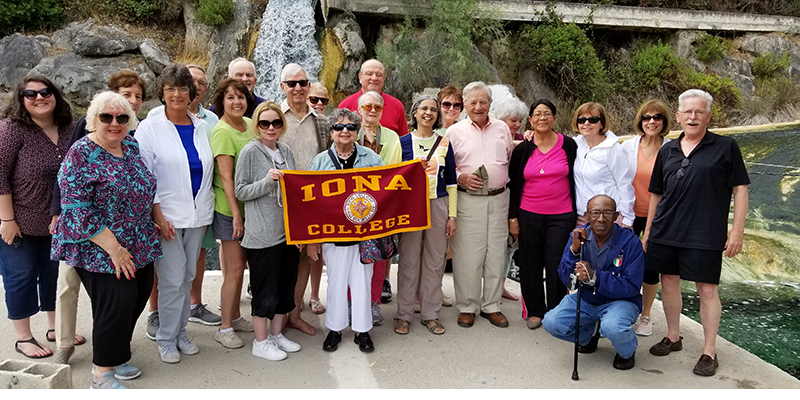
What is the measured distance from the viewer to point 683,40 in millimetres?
17031

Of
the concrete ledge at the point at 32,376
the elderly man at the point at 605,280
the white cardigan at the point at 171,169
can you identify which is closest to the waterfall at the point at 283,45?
the white cardigan at the point at 171,169

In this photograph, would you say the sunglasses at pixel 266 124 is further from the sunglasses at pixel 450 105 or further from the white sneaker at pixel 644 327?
the white sneaker at pixel 644 327

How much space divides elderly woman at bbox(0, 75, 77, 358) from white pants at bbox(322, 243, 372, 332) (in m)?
1.88

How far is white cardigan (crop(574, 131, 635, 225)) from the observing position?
4074 millimetres

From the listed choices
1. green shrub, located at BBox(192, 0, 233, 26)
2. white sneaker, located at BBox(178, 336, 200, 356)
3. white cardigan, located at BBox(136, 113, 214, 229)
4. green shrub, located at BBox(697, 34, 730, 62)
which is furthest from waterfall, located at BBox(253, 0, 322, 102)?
green shrub, located at BBox(697, 34, 730, 62)

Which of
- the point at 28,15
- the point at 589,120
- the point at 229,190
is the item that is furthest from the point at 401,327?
the point at 28,15

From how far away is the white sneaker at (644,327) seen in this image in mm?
4305

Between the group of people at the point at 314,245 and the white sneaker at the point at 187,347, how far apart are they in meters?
0.02

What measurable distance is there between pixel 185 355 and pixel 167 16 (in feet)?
52.5

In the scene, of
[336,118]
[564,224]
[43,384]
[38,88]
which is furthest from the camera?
[564,224]

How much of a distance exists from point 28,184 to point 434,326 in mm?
3005

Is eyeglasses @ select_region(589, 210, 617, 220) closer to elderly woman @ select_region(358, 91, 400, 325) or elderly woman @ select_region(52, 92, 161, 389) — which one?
elderly woman @ select_region(358, 91, 400, 325)

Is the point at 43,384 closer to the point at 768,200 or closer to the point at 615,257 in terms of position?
the point at 615,257

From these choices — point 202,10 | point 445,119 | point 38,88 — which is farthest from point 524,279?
point 202,10
